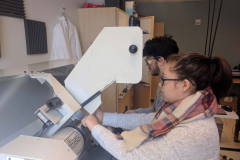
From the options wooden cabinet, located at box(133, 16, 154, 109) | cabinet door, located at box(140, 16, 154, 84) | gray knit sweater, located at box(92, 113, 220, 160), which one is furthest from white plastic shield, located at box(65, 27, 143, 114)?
cabinet door, located at box(140, 16, 154, 84)

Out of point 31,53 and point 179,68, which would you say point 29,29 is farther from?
point 179,68

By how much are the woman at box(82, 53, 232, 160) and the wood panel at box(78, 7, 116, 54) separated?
1.51 m

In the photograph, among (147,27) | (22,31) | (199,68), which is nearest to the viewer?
(199,68)

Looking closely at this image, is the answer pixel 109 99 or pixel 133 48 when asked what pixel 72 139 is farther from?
pixel 109 99

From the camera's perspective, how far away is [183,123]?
2.34 feet

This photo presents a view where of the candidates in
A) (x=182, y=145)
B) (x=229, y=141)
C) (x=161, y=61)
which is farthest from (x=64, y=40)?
(x=229, y=141)

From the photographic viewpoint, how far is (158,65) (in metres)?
1.57

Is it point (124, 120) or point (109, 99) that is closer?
point (124, 120)

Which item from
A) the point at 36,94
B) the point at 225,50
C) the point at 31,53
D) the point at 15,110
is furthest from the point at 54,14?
the point at 225,50

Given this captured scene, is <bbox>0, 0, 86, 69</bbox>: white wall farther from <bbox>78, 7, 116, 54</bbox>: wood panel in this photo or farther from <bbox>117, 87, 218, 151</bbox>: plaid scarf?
<bbox>117, 87, 218, 151</bbox>: plaid scarf

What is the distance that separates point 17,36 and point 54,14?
545 millimetres

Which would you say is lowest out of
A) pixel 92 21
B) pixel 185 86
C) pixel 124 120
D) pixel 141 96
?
pixel 141 96

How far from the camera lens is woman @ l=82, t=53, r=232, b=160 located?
26.5 inches

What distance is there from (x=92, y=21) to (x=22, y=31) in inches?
38.6
